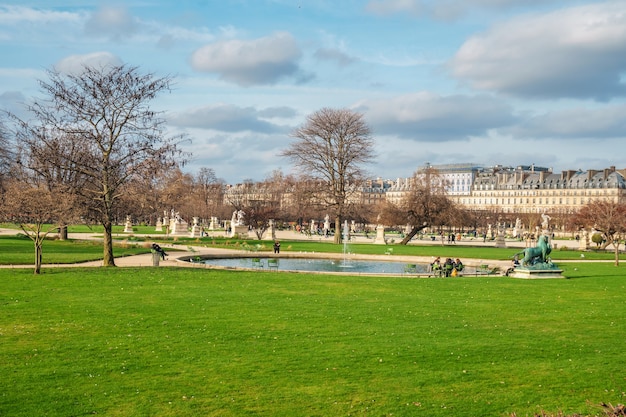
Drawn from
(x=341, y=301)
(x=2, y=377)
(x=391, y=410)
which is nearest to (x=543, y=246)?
(x=341, y=301)

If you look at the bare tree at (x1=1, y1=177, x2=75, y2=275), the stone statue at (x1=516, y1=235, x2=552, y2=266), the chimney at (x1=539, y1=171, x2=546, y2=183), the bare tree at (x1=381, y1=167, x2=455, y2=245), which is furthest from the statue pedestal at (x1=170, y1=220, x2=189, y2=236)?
the chimney at (x1=539, y1=171, x2=546, y2=183)

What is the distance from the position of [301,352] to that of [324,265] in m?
22.4

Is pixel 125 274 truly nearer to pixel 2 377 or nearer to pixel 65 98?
pixel 65 98

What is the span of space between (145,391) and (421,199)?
48.1 meters

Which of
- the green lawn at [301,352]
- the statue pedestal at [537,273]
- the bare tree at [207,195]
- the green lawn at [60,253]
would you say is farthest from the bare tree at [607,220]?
the bare tree at [207,195]

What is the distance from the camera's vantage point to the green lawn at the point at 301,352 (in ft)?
29.2

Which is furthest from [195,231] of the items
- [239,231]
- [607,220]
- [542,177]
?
[542,177]

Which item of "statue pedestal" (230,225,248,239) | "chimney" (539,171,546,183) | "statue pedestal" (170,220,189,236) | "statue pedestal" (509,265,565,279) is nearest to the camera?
"statue pedestal" (509,265,565,279)

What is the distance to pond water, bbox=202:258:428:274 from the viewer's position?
31.4m

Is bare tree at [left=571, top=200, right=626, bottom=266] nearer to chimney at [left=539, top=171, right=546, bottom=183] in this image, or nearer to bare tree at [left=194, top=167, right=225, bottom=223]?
bare tree at [left=194, top=167, right=225, bottom=223]

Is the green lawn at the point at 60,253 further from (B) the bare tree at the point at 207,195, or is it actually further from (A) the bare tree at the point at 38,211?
(B) the bare tree at the point at 207,195

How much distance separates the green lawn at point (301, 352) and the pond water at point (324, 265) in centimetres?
1146

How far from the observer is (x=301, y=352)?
11422 mm

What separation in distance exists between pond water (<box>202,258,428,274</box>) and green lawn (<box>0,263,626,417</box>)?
11.5m
